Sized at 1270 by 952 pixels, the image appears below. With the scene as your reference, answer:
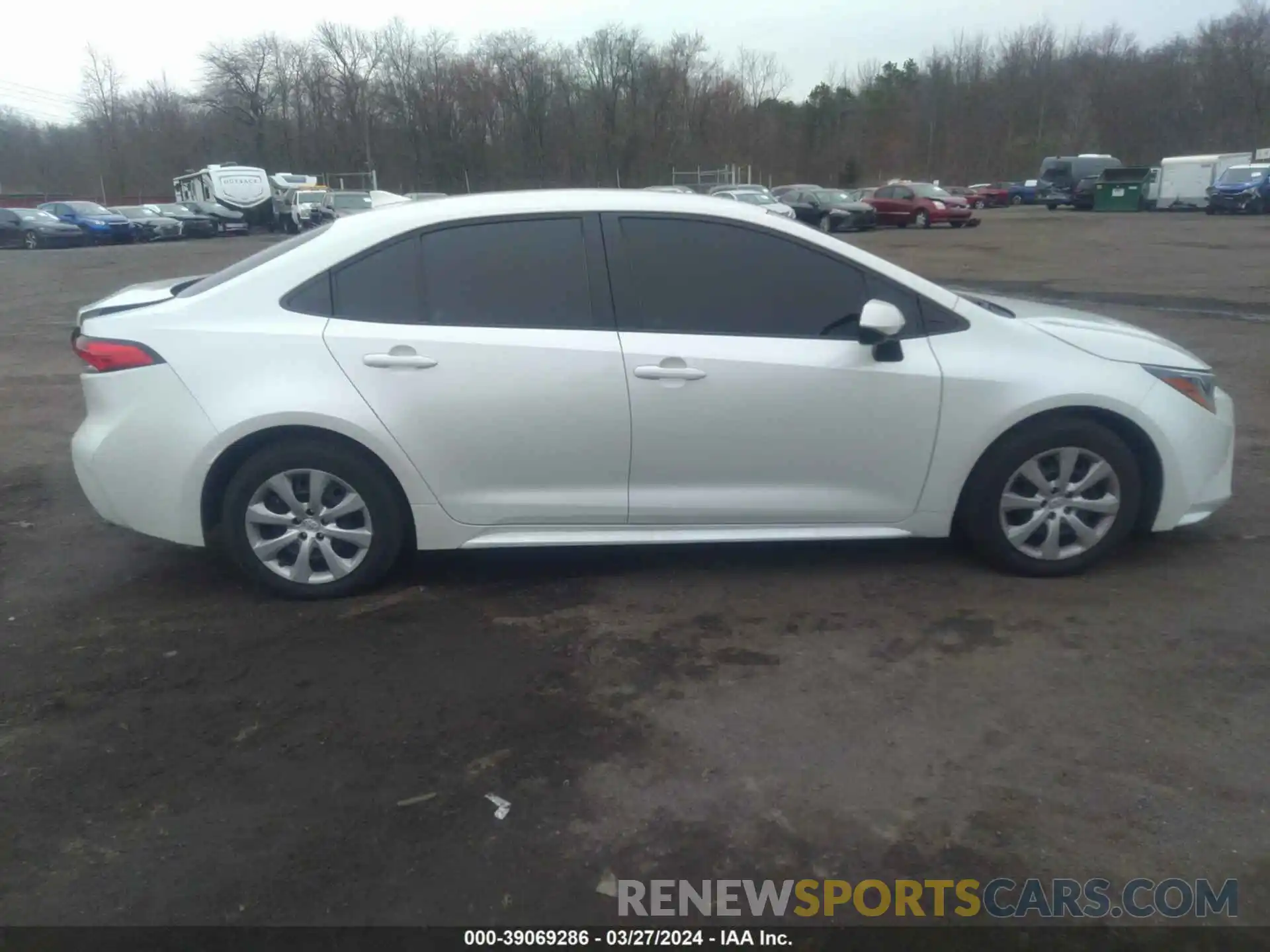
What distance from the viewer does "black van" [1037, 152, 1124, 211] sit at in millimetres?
45219

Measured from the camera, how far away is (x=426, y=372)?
4.11 m

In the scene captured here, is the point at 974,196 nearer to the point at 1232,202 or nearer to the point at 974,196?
the point at 974,196

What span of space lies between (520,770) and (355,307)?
85.5 inches

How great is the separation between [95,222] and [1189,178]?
43.3 m

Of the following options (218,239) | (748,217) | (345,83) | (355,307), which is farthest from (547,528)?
(345,83)

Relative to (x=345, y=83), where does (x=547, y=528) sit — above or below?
below

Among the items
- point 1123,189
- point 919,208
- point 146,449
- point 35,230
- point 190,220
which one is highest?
point 1123,189

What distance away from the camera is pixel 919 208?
33844 millimetres

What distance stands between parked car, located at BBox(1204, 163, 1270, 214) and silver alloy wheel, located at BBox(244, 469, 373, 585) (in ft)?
132

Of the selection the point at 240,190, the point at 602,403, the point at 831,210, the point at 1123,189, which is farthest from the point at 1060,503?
the point at 240,190

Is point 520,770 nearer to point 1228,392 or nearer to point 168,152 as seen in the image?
point 1228,392

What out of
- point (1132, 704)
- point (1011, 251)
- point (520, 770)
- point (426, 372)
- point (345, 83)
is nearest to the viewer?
point (520, 770)

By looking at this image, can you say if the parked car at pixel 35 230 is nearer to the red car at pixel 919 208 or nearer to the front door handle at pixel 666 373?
the red car at pixel 919 208

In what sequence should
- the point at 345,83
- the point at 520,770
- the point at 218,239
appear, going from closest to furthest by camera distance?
the point at 520,770 → the point at 218,239 → the point at 345,83
